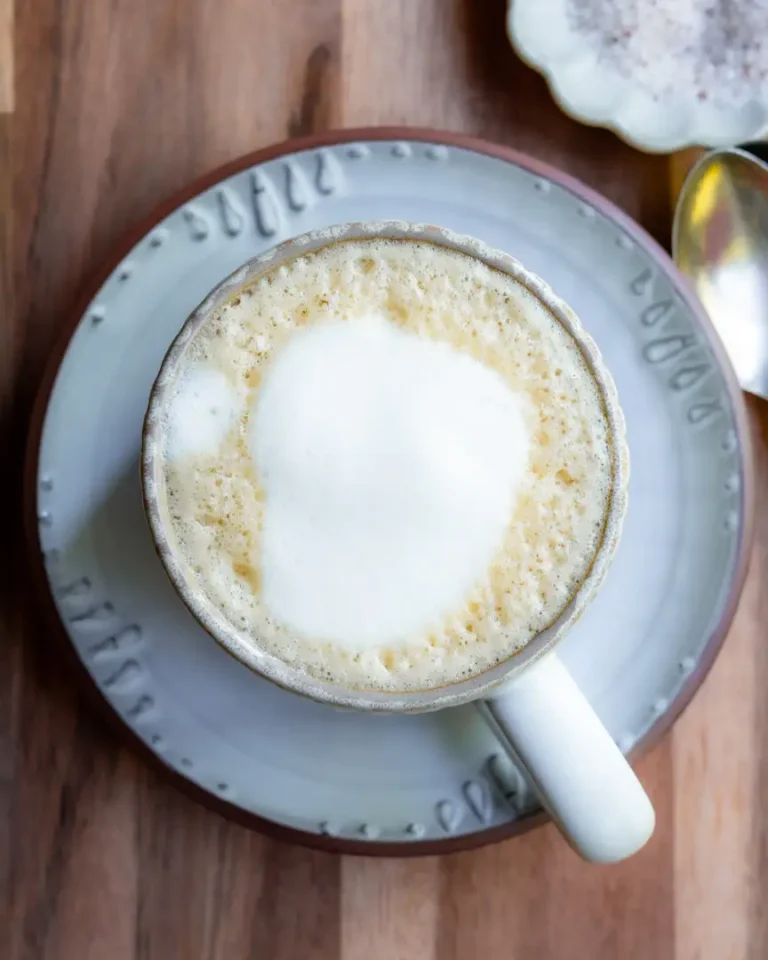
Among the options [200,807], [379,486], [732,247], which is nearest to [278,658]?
[379,486]

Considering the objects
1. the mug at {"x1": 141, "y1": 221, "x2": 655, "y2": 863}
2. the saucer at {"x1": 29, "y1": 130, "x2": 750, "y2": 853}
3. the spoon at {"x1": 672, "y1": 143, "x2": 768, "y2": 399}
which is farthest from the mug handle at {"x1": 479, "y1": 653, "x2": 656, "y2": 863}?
the spoon at {"x1": 672, "y1": 143, "x2": 768, "y2": 399}

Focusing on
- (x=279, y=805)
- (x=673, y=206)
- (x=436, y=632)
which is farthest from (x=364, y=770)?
(x=673, y=206)

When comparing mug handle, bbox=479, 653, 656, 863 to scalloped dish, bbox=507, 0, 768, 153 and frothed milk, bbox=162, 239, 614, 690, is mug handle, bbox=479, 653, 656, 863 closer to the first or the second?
frothed milk, bbox=162, 239, 614, 690

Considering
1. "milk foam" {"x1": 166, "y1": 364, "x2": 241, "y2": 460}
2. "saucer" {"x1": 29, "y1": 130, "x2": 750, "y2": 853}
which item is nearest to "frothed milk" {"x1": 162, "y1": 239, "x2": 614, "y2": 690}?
"milk foam" {"x1": 166, "y1": 364, "x2": 241, "y2": 460}

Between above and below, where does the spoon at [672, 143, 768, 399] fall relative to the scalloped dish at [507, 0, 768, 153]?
below

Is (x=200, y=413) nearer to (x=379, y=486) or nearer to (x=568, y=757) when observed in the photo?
(x=379, y=486)

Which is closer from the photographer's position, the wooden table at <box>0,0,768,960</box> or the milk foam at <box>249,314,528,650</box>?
the milk foam at <box>249,314,528,650</box>
